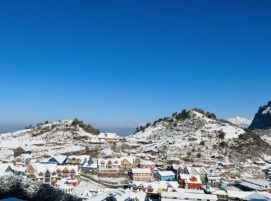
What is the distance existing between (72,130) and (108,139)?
13.1m

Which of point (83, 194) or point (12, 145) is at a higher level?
point (12, 145)

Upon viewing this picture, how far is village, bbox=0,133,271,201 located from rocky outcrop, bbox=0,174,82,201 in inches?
683

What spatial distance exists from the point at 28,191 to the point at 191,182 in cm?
4102

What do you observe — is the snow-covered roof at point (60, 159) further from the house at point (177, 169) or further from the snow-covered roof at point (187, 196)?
the snow-covered roof at point (187, 196)

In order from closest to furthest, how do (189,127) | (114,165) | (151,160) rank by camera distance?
1. (114,165)
2. (151,160)
3. (189,127)

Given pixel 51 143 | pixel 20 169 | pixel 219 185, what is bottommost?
pixel 219 185

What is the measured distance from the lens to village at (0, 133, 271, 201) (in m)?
52.3

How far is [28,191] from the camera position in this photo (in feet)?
81.5

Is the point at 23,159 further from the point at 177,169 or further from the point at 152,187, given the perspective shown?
the point at 152,187

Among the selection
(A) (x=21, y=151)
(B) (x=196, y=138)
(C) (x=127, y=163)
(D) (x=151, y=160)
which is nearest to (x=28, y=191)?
(C) (x=127, y=163)

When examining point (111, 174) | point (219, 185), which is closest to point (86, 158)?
point (111, 174)

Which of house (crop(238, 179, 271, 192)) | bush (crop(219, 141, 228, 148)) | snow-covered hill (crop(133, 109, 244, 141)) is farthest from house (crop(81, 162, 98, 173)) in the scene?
snow-covered hill (crop(133, 109, 244, 141))

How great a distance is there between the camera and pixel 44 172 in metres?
61.8

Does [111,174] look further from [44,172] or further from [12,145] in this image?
[12,145]
